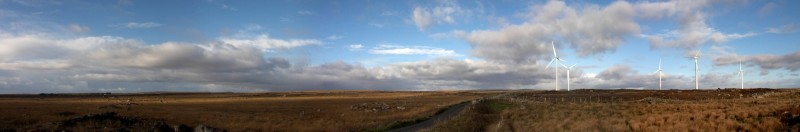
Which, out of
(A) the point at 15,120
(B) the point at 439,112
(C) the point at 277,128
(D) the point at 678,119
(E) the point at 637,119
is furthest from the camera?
(B) the point at 439,112

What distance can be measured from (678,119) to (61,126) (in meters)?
45.4

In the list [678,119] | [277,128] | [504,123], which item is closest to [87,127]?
[277,128]

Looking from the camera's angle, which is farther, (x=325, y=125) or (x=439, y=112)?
(x=439, y=112)

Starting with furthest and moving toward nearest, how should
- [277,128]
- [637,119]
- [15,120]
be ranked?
[15,120]
[277,128]
[637,119]

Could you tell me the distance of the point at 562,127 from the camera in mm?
40250

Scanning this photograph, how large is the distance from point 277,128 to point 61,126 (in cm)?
1902

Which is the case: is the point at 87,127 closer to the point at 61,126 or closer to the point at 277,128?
the point at 61,126

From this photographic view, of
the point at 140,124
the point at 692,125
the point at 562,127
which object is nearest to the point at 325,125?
the point at 140,124

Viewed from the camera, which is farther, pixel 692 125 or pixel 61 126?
pixel 61 126

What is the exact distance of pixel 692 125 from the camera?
3422 centimetres

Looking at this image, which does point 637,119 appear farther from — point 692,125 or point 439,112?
point 439,112

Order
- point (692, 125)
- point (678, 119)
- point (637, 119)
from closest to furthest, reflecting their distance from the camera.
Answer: point (692, 125), point (678, 119), point (637, 119)

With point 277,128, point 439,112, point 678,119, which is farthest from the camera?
point 439,112

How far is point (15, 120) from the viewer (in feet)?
199
